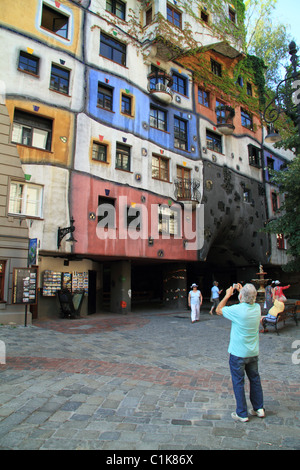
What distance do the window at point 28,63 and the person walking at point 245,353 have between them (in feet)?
49.1

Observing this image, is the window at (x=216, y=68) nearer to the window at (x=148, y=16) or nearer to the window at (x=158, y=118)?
the window at (x=148, y=16)

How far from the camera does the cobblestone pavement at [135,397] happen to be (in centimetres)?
373

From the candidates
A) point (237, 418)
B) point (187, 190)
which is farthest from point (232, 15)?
point (237, 418)

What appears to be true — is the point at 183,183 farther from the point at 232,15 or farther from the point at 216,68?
the point at 232,15

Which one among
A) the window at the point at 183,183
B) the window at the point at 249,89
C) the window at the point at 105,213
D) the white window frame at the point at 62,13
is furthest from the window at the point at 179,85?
the window at the point at 105,213

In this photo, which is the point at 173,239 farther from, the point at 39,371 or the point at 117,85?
the point at 39,371

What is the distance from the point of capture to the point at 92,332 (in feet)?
37.9

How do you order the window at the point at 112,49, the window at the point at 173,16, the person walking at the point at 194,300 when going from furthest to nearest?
the window at the point at 173,16 → the window at the point at 112,49 → the person walking at the point at 194,300

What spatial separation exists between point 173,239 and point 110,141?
703cm

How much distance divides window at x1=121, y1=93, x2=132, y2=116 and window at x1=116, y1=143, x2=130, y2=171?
225 centimetres

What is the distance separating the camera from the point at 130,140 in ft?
60.6

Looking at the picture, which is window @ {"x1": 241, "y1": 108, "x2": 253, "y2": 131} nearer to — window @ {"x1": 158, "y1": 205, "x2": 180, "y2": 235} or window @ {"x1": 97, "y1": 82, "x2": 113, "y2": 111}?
window @ {"x1": 158, "y1": 205, "x2": 180, "y2": 235}

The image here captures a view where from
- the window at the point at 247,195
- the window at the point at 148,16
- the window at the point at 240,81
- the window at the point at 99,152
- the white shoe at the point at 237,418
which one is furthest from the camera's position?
the window at the point at 240,81
